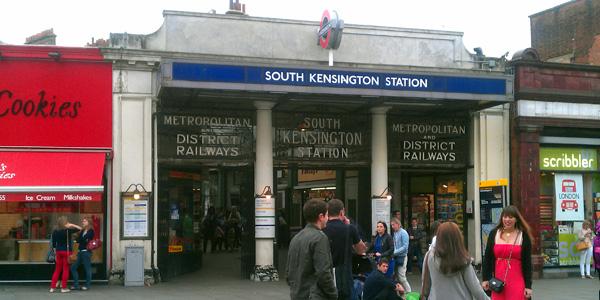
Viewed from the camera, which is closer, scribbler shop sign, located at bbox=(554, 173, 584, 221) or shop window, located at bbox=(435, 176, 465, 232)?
scribbler shop sign, located at bbox=(554, 173, 584, 221)

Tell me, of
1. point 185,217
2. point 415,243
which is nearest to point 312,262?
point 185,217

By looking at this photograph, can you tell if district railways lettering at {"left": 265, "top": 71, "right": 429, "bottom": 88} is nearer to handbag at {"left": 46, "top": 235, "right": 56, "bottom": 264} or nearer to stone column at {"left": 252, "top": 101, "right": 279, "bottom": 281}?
stone column at {"left": 252, "top": 101, "right": 279, "bottom": 281}

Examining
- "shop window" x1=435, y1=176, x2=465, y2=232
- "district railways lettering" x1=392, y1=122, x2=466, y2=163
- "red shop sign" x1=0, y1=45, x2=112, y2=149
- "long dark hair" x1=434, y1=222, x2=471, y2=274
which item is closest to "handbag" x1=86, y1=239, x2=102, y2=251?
"red shop sign" x1=0, y1=45, x2=112, y2=149

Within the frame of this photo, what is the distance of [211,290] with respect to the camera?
1552 centimetres

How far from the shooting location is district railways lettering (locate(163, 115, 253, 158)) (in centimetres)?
1697

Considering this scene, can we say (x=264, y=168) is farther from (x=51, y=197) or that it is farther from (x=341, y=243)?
(x=341, y=243)

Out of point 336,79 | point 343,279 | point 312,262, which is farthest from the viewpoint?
point 336,79

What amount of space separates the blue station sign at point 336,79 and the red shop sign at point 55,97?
2870mm

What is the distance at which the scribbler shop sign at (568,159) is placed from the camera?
19.3 metres

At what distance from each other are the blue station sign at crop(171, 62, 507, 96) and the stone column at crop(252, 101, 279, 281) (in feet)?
6.44

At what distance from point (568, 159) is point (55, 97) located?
1338cm

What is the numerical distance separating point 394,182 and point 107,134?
30.8 feet

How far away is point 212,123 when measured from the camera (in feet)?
56.5

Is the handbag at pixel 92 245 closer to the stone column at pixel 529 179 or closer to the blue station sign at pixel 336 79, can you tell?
the blue station sign at pixel 336 79
